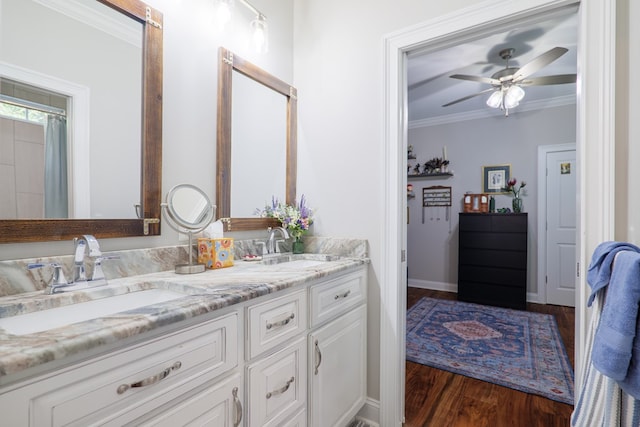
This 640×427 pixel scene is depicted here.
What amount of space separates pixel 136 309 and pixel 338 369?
1048 millimetres

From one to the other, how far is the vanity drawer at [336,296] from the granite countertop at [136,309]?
7cm

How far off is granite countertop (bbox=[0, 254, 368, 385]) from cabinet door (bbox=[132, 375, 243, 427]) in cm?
23

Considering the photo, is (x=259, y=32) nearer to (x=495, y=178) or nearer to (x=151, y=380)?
(x=151, y=380)

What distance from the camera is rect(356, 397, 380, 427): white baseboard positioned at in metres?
1.76

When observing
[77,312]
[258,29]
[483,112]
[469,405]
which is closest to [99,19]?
[258,29]

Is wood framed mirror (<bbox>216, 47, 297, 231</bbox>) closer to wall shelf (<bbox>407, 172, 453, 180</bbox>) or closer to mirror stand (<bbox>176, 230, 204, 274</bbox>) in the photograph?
mirror stand (<bbox>176, 230, 204, 274</bbox>)

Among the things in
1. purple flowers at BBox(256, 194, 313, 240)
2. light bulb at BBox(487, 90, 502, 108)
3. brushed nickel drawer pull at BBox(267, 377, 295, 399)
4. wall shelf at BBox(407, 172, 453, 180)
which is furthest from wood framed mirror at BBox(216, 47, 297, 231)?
wall shelf at BBox(407, 172, 453, 180)

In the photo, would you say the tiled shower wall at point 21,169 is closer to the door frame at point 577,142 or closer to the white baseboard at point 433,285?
the door frame at point 577,142

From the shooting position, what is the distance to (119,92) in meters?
1.24

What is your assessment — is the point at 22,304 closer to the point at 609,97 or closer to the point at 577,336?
the point at 577,336

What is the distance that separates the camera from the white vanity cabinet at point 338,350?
137cm

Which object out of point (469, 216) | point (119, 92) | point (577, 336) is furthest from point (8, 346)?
point (469, 216)

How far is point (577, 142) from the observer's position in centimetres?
137

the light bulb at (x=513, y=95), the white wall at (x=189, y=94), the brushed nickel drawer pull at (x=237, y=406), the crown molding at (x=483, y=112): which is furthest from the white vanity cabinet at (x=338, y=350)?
the crown molding at (x=483, y=112)
